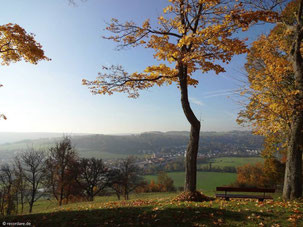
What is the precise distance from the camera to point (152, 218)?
21.0 ft

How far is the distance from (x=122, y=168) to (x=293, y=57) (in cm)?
3593

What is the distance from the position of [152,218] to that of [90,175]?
30217mm

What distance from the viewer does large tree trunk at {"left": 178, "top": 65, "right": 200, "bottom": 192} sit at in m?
10.2

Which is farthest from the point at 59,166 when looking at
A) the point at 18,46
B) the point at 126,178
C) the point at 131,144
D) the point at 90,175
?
the point at 131,144

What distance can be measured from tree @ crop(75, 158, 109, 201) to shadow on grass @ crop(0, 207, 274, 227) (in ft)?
87.9

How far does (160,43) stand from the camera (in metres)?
10.1

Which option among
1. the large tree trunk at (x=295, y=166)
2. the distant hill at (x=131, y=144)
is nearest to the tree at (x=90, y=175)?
the large tree trunk at (x=295, y=166)

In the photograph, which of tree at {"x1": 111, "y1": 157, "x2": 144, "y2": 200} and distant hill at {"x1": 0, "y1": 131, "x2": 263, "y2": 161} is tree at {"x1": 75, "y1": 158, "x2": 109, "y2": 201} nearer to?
tree at {"x1": 111, "y1": 157, "x2": 144, "y2": 200}

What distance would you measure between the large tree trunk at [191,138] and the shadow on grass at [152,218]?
288 cm

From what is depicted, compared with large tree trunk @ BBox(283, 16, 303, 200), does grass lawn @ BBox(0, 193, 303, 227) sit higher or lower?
lower

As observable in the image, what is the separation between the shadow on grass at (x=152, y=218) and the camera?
19.5ft

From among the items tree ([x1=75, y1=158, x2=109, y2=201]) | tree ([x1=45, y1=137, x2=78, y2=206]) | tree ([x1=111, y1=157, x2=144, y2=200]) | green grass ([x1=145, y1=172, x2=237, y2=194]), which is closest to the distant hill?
green grass ([x1=145, y1=172, x2=237, y2=194])

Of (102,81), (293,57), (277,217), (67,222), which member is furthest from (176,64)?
(67,222)

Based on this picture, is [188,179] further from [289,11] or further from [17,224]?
[289,11]
